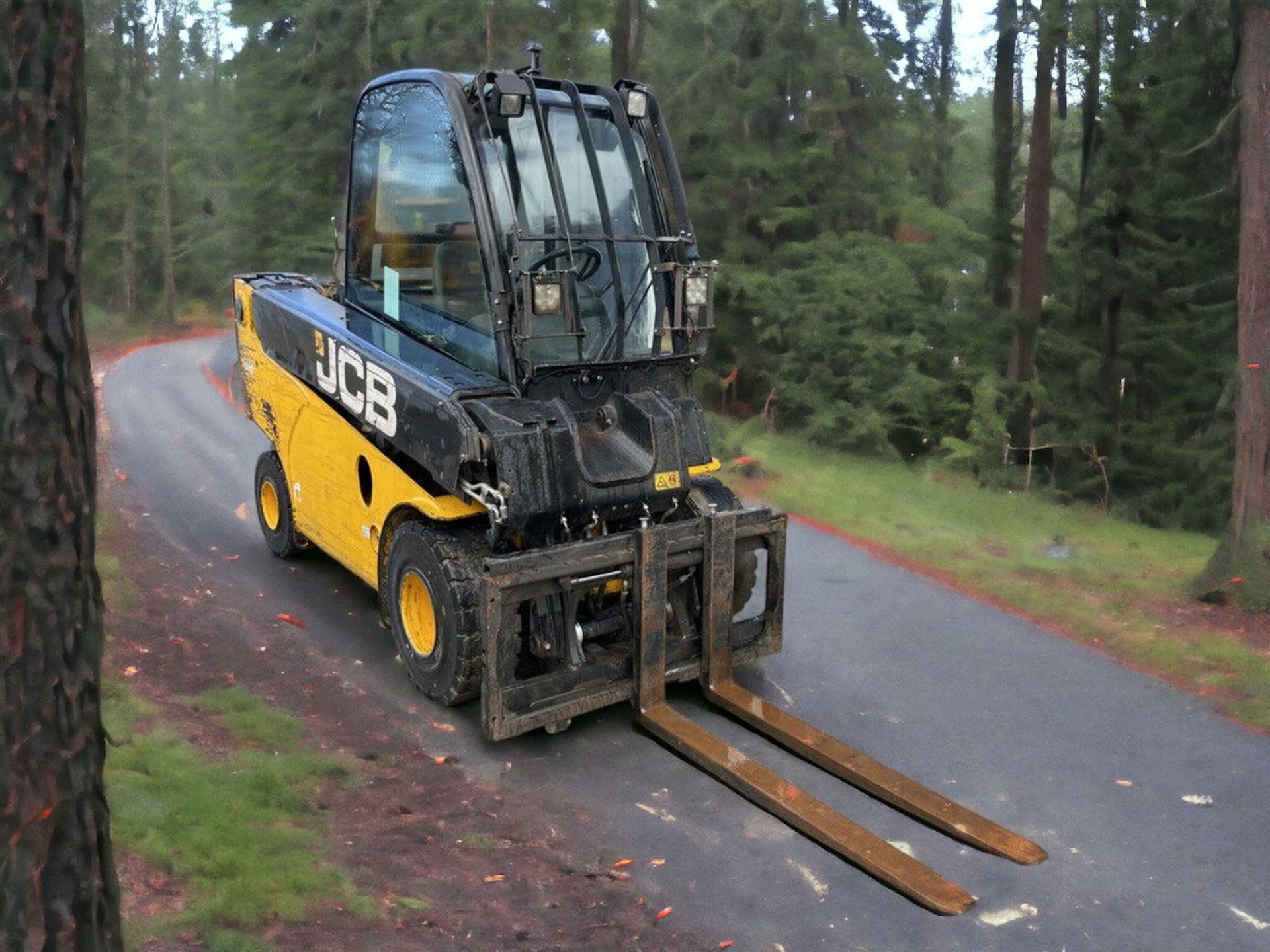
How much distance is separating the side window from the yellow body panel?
2.61 feet

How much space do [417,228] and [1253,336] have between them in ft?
22.5

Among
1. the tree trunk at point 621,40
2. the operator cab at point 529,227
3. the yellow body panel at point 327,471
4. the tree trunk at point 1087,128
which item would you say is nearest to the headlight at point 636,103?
the operator cab at point 529,227

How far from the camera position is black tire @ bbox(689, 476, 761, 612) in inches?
290

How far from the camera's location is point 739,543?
735 centimetres

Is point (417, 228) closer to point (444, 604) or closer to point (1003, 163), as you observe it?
point (444, 604)

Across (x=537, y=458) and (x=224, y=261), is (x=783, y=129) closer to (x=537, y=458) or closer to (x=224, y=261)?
(x=537, y=458)

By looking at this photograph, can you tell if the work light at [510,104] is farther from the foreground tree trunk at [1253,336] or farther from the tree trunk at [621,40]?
the tree trunk at [621,40]

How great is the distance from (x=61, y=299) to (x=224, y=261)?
37.0 meters

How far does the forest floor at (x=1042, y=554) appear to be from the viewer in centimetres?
825

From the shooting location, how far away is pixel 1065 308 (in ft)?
67.4

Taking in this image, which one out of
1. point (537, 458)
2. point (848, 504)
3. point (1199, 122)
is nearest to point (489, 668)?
point (537, 458)

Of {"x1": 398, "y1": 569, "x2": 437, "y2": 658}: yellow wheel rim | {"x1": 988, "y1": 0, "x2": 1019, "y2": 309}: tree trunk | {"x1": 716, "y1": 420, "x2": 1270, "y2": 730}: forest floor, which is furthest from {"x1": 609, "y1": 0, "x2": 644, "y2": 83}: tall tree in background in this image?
{"x1": 398, "y1": 569, "x2": 437, "y2": 658}: yellow wheel rim

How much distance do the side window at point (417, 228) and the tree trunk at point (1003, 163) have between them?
1483 centimetres

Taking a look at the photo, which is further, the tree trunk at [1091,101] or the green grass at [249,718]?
the tree trunk at [1091,101]
